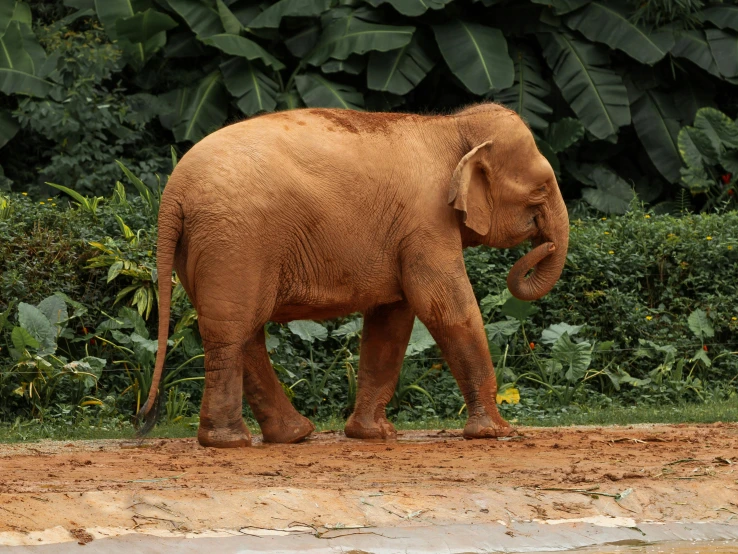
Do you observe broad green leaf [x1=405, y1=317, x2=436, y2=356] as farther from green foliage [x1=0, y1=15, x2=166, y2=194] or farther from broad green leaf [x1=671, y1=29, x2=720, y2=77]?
broad green leaf [x1=671, y1=29, x2=720, y2=77]

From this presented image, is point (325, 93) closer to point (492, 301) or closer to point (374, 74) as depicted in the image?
point (374, 74)

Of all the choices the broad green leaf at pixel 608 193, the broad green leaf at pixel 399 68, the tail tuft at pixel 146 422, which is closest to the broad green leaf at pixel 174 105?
the broad green leaf at pixel 399 68

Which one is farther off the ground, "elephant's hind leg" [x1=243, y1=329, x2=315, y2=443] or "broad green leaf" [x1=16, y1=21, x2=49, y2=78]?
"broad green leaf" [x1=16, y1=21, x2=49, y2=78]

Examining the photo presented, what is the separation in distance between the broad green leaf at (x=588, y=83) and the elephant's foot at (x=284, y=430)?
851 cm

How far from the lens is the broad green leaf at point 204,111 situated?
1568 centimetres

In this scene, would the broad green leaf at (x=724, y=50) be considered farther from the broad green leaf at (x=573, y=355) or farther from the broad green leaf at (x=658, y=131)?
the broad green leaf at (x=573, y=355)

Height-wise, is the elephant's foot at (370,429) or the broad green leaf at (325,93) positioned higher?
the broad green leaf at (325,93)

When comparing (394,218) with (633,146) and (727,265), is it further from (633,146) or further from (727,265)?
(633,146)

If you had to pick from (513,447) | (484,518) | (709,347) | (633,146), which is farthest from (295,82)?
(484,518)

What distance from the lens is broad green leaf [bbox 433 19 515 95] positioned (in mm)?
15648

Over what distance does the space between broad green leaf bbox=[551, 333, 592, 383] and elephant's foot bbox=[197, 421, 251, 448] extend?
14.4ft

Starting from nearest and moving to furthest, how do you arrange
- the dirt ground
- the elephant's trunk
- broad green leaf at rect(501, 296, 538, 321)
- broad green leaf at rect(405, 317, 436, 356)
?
the dirt ground < the elephant's trunk < broad green leaf at rect(405, 317, 436, 356) < broad green leaf at rect(501, 296, 538, 321)

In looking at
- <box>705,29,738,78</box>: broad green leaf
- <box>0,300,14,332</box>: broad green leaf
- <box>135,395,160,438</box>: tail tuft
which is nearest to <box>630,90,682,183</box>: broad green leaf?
<box>705,29,738,78</box>: broad green leaf

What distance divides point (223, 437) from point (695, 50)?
11.0 meters
